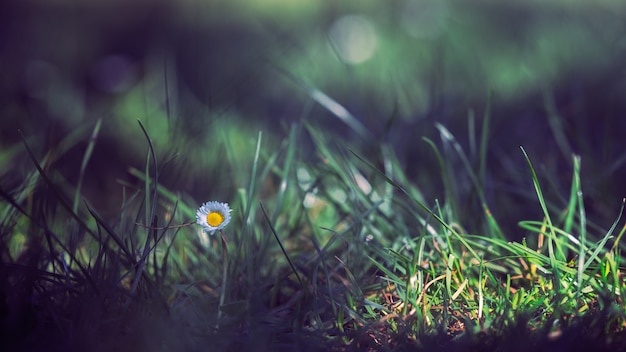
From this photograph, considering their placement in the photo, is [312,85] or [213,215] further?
[312,85]

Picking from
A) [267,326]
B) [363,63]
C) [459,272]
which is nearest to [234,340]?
[267,326]

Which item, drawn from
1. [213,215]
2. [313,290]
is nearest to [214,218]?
[213,215]

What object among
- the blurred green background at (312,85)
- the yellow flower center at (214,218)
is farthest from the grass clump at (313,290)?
the blurred green background at (312,85)

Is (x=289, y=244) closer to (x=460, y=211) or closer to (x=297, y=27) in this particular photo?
(x=460, y=211)

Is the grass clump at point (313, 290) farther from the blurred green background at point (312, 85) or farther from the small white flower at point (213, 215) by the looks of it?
the blurred green background at point (312, 85)

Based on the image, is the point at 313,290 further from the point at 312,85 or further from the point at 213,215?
the point at 312,85

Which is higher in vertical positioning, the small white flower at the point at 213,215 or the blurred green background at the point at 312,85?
the blurred green background at the point at 312,85

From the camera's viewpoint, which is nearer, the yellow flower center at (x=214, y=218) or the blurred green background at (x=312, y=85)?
the yellow flower center at (x=214, y=218)
